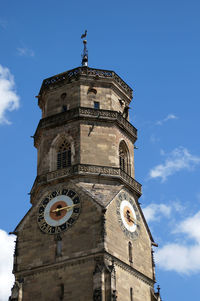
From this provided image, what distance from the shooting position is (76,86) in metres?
44.7

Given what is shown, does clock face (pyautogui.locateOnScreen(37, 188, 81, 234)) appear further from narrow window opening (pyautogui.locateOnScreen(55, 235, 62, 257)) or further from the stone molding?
the stone molding

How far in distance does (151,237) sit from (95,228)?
250 inches

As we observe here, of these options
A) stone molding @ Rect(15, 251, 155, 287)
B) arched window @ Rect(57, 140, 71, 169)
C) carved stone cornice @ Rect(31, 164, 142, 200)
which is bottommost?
stone molding @ Rect(15, 251, 155, 287)

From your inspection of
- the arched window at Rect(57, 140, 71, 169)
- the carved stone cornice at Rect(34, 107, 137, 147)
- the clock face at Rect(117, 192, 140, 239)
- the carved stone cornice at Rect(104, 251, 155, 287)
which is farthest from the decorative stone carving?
the carved stone cornice at Rect(34, 107, 137, 147)

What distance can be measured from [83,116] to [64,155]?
2.80 metres

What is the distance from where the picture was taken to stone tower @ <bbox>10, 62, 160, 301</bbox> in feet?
124

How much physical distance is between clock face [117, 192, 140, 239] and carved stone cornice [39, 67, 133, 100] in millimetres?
8434

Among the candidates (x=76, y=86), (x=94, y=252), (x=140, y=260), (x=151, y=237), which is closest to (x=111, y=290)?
(x=94, y=252)

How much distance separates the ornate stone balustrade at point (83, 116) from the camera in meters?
43.2

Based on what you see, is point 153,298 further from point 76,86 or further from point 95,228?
point 76,86

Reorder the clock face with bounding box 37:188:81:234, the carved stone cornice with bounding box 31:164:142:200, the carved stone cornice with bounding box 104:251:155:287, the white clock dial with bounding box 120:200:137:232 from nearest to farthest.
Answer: the carved stone cornice with bounding box 104:251:155:287 → the clock face with bounding box 37:188:81:234 → the white clock dial with bounding box 120:200:137:232 → the carved stone cornice with bounding box 31:164:142:200

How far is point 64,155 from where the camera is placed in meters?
42.7

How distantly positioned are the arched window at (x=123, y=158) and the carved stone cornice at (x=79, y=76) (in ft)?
14.8

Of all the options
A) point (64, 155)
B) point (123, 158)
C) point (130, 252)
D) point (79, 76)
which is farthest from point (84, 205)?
point (79, 76)
